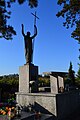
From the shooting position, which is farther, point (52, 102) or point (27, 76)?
point (27, 76)

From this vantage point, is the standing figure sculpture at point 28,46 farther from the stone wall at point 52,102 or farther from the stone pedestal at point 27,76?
the stone wall at point 52,102

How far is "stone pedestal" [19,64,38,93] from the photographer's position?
11453 mm

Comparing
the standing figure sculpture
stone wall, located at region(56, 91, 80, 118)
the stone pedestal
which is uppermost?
the standing figure sculpture

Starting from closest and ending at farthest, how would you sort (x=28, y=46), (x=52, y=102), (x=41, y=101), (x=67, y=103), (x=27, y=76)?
(x=52, y=102) → (x=41, y=101) → (x=67, y=103) → (x=27, y=76) → (x=28, y=46)

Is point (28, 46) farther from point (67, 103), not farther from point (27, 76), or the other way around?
point (67, 103)

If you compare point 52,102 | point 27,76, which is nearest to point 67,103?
point 52,102

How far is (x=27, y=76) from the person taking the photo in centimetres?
1148

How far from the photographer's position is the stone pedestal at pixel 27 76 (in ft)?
37.6

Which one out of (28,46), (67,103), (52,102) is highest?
(28,46)

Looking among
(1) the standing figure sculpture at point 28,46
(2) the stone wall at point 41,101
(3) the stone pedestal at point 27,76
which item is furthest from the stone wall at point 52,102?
(1) the standing figure sculpture at point 28,46

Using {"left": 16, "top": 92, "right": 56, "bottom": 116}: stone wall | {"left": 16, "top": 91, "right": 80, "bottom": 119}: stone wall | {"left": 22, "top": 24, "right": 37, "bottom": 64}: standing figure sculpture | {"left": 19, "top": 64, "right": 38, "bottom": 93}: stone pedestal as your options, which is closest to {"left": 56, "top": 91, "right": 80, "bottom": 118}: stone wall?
{"left": 16, "top": 91, "right": 80, "bottom": 119}: stone wall

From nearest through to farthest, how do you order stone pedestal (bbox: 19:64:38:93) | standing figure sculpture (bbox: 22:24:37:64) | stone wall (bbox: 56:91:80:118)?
stone wall (bbox: 56:91:80:118)
stone pedestal (bbox: 19:64:38:93)
standing figure sculpture (bbox: 22:24:37:64)

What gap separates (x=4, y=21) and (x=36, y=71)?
13.0 feet

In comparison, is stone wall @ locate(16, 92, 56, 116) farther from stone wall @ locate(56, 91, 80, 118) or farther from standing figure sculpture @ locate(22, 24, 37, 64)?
standing figure sculpture @ locate(22, 24, 37, 64)
